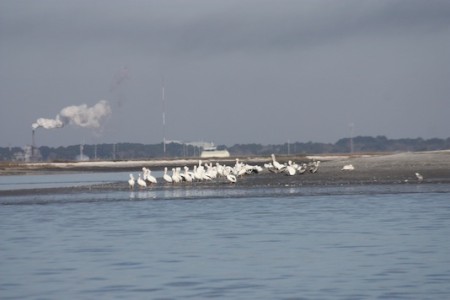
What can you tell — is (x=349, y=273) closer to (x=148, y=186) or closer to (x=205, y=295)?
(x=205, y=295)

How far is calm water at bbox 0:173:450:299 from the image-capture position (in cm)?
2014

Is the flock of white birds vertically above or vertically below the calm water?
above

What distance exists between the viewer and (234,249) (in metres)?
26.0

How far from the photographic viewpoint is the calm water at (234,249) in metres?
20.1

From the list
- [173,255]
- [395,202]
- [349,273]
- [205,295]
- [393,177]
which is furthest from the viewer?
[393,177]

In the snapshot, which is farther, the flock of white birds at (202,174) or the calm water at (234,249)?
the flock of white birds at (202,174)

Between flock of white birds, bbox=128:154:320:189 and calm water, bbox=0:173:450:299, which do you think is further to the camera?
flock of white birds, bbox=128:154:320:189

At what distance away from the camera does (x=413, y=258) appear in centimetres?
2320

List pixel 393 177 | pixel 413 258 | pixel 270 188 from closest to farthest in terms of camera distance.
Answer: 1. pixel 413 258
2. pixel 270 188
3. pixel 393 177

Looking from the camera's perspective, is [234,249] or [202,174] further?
[202,174]

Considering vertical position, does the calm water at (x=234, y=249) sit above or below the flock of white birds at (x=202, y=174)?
below

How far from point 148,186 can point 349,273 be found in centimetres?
3918

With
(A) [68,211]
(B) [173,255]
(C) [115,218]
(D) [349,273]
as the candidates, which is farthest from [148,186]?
(D) [349,273]

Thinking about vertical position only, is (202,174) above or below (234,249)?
above
